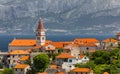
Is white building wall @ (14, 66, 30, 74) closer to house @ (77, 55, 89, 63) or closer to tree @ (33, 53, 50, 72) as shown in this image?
tree @ (33, 53, 50, 72)

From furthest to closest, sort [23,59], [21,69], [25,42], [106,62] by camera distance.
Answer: [25,42] < [23,59] < [21,69] < [106,62]

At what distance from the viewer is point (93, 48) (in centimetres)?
11731

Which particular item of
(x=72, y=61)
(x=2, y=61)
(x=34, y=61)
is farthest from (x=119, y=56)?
(x=2, y=61)

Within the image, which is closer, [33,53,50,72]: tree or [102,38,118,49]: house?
[33,53,50,72]: tree

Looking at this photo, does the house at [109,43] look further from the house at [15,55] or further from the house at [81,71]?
the house at [81,71]

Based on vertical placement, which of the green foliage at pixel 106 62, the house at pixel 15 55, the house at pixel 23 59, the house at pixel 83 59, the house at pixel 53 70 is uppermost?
the green foliage at pixel 106 62

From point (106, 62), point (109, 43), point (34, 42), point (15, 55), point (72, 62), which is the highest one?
point (106, 62)

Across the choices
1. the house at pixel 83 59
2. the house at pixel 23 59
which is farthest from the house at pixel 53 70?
the house at pixel 23 59

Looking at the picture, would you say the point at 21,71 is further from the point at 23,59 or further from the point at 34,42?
the point at 34,42

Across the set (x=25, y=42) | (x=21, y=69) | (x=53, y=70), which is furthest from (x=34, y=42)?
(x=53, y=70)

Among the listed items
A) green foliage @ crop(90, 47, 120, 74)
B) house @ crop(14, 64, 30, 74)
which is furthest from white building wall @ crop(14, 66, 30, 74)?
green foliage @ crop(90, 47, 120, 74)

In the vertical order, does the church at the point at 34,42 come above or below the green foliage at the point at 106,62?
below

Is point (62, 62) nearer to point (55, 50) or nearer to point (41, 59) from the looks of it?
point (41, 59)

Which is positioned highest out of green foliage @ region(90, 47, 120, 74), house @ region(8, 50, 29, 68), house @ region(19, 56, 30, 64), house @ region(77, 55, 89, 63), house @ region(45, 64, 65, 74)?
green foliage @ region(90, 47, 120, 74)
